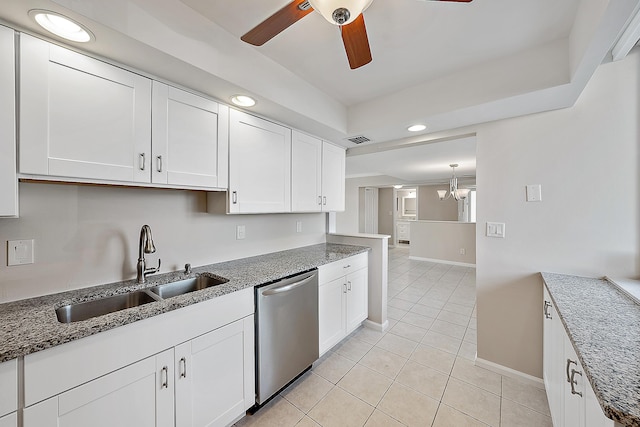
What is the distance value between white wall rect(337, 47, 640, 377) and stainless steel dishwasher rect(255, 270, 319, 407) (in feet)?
5.01

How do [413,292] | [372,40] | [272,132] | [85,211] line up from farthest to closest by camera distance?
[413,292]
[272,132]
[372,40]
[85,211]

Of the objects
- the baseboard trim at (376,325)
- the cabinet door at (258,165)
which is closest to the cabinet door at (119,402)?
the cabinet door at (258,165)

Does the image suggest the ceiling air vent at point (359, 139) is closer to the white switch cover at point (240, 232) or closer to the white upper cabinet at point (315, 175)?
the white upper cabinet at point (315, 175)

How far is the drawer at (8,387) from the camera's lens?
839mm

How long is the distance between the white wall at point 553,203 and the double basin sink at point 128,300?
88.3 inches

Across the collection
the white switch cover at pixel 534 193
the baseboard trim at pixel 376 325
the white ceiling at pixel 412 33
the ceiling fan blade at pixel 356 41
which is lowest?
the baseboard trim at pixel 376 325

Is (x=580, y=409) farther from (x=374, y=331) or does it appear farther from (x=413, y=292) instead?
(x=413, y=292)

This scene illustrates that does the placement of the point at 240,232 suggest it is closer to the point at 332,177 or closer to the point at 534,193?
the point at 332,177

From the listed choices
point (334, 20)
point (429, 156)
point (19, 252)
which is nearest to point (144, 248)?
point (19, 252)

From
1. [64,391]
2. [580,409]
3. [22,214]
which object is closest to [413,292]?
[580,409]

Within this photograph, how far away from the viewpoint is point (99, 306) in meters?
1.39

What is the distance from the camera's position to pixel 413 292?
409cm

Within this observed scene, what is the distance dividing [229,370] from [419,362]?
166 cm

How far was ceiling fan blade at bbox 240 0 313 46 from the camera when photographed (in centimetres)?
105
